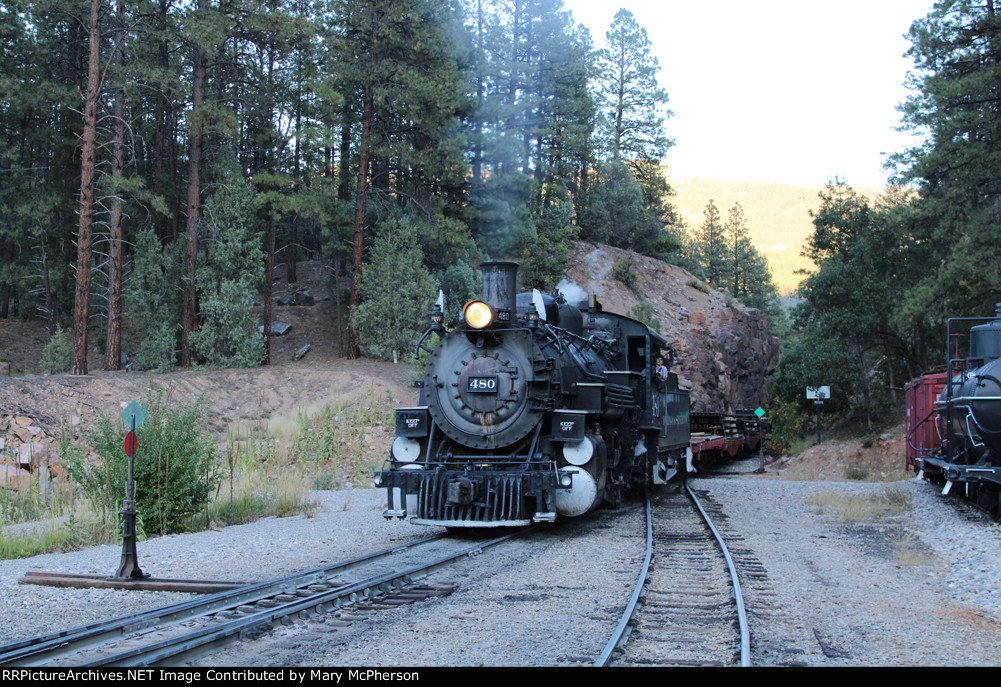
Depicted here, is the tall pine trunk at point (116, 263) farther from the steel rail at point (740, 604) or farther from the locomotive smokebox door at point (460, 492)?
the steel rail at point (740, 604)

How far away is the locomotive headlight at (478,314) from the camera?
10.7 m

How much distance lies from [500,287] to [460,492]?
9.41 ft

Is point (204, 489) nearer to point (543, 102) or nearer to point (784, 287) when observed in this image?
point (543, 102)

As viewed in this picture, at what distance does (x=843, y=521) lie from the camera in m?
13.1

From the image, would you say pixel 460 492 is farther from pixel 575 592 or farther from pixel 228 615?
pixel 228 615

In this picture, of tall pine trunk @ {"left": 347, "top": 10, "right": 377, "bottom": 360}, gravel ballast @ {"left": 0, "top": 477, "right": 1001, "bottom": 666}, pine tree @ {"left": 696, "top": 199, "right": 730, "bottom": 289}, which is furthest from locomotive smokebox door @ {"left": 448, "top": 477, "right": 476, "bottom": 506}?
pine tree @ {"left": 696, "top": 199, "right": 730, "bottom": 289}

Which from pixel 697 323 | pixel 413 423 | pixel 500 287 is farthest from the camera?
pixel 697 323

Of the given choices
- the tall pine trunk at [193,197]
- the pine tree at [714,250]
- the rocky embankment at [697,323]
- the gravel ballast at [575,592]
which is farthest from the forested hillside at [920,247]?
the pine tree at [714,250]

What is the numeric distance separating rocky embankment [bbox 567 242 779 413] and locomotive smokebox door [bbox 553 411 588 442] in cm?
2511

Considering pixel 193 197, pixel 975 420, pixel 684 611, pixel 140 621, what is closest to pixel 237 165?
pixel 193 197

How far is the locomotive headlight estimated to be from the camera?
10.7 m

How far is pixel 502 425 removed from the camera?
10.7 m

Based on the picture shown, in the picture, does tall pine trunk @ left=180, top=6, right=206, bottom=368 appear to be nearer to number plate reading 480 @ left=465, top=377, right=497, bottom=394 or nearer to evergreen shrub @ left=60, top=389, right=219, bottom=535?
evergreen shrub @ left=60, top=389, right=219, bottom=535

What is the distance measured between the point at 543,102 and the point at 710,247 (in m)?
36.3
